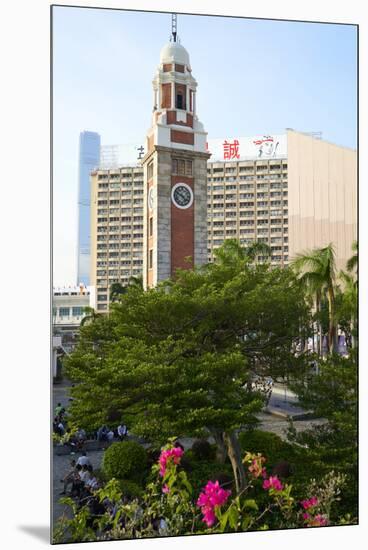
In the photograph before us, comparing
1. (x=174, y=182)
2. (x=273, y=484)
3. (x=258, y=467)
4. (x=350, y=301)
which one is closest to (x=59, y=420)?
(x=258, y=467)

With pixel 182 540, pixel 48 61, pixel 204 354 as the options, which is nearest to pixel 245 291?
pixel 204 354

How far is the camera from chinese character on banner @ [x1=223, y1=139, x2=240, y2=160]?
32.2ft

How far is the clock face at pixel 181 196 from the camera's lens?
9.91 metres

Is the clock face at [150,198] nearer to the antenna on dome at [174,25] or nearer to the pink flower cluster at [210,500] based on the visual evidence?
the antenna on dome at [174,25]

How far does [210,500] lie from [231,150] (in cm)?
517

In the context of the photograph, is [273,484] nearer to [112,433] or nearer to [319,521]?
[319,521]

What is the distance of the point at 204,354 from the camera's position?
355 inches

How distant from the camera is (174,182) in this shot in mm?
9844

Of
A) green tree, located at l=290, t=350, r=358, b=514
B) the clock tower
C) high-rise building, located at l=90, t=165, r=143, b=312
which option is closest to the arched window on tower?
the clock tower

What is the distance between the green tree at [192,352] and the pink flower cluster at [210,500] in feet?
2.90

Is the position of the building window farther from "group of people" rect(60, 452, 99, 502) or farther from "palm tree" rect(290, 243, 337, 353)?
"group of people" rect(60, 452, 99, 502)

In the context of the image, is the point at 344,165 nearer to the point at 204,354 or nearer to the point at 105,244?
the point at 204,354

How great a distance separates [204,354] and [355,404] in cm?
224

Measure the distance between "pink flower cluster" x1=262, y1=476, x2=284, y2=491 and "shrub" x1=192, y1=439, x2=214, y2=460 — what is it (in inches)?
59.5
